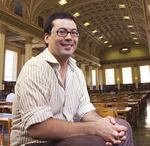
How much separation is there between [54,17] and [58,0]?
18.0m

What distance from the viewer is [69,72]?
1776 millimetres

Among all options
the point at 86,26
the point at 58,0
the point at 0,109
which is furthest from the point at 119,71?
the point at 0,109

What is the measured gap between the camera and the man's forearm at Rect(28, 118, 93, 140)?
1.31 m

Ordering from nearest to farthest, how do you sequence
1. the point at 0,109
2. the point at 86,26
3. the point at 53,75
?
the point at 53,75, the point at 0,109, the point at 86,26

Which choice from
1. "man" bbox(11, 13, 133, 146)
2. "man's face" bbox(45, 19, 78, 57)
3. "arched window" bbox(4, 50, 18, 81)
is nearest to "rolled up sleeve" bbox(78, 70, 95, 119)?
"man" bbox(11, 13, 133, 146)

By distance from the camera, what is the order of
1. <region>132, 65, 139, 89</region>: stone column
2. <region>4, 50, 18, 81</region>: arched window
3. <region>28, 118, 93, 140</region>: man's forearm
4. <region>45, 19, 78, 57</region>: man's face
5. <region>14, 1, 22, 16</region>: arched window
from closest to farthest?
<region>28, 118, 93, 140</region>: man's forearm < <region>45, 19, 78, 57</region>: man's face < <region>14, 1, 22, 16</region>: arched window < <region>4, 50, 18, 81</region>: arched window < <region>132, 65, 139, 89</region>: stone column

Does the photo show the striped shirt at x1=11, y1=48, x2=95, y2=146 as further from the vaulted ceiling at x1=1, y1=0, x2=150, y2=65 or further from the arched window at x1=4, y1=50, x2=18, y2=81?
the arched window at x1=4, y1=50, x2=18, y2=81

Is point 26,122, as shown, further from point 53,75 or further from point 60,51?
point 60,51

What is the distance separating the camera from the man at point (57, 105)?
1.31 meters

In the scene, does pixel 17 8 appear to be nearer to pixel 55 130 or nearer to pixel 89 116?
pixel 89 116

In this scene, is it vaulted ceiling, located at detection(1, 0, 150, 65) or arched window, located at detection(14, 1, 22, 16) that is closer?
arched window, located at detection(14, 1, 22, 16)

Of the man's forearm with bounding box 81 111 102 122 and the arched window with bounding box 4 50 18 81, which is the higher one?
the arched window with bounding box 4 50 18 81

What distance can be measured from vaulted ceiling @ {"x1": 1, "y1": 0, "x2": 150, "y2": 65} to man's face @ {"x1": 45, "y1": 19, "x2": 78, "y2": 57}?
11.8m

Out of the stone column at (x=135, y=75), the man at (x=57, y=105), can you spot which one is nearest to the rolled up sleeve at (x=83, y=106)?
the man at (x=57, y=105)
